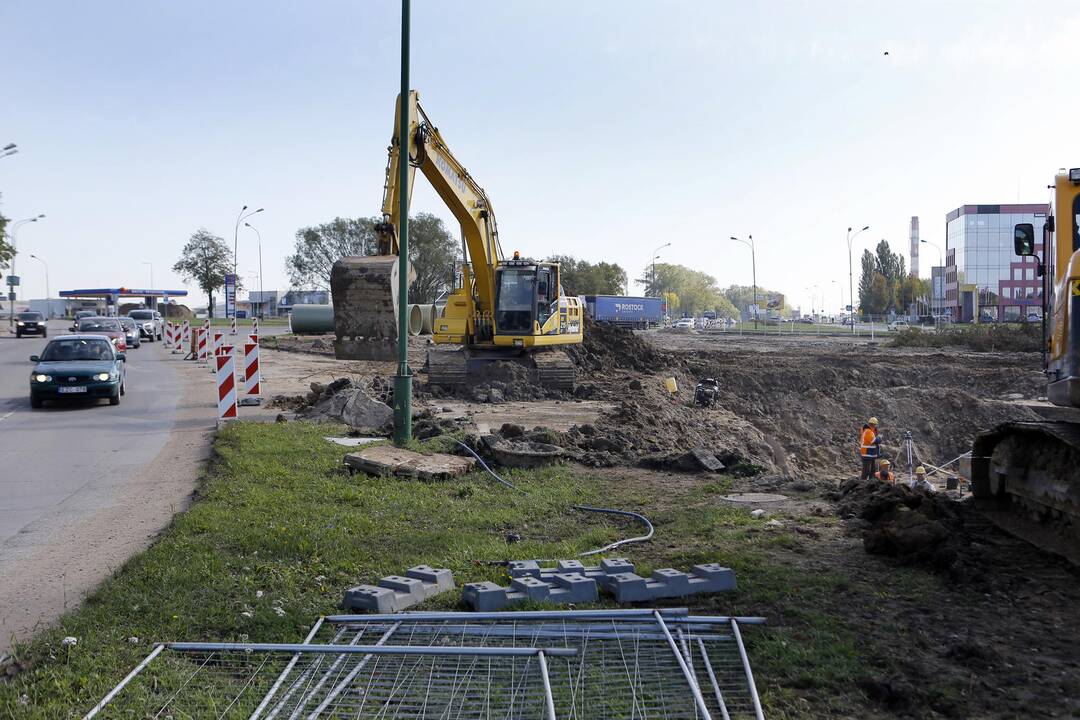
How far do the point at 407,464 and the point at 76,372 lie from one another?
11.9 m

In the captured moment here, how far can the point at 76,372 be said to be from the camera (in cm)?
1983

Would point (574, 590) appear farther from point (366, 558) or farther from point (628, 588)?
point (366, 558)

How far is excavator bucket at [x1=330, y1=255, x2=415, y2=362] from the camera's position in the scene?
57.2 feet

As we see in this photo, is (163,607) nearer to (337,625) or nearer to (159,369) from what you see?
(337,625)

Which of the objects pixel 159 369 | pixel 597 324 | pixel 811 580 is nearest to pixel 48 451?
pixel 811 580

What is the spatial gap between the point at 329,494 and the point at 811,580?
5323mm

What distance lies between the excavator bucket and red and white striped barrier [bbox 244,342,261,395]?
241 centimetres

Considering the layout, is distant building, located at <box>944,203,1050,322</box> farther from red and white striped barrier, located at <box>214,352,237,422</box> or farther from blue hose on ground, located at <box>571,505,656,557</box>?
blue hose on ground, located at <box>571,505,656,557</box>

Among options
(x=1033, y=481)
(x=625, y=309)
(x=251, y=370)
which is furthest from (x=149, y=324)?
(x=1033, y=481)

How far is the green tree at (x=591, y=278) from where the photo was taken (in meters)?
92.9

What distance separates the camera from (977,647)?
5223 millimetres

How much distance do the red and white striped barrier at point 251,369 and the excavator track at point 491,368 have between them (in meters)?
4.78

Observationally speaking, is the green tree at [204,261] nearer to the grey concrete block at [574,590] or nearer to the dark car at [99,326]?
the dark car at [99,326]

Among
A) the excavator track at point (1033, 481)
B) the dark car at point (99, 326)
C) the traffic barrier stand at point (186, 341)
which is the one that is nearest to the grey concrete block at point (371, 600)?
the excavator track at point (1033, 481)
